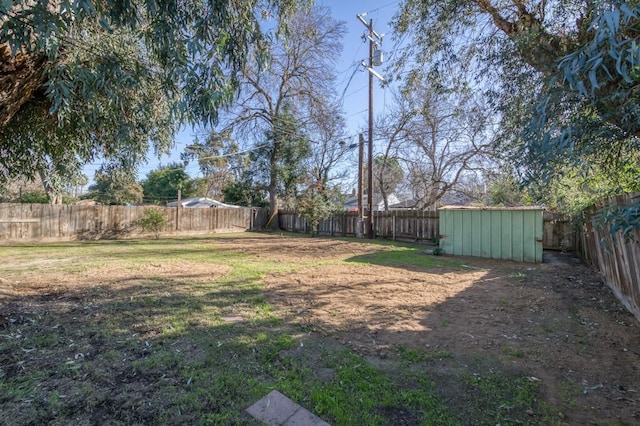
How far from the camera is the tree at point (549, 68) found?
1578 mm

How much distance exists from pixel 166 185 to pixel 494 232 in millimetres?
30265

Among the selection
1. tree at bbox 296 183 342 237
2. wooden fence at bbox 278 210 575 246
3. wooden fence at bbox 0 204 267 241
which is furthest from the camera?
tree at bbox 296 183 342 237

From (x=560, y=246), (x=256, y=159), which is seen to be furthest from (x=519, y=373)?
(x=256, y=159)

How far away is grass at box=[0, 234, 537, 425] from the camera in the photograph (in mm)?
1987

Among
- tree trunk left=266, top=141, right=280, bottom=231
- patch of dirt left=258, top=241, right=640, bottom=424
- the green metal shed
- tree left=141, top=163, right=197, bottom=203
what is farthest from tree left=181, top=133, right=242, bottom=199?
patch of dirt left=258, top=241, right=640, bottom=424

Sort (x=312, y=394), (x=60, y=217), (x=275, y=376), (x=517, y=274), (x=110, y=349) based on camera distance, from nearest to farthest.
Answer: (x=312, y=394)
(x=275, y=376)
(x=110, y=349)
(x=517, y=274)
(x=60, y=217)

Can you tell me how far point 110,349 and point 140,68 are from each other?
2.80 m

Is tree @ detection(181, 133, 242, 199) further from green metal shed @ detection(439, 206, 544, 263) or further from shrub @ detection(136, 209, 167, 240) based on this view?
green metal shed @ detection(439, 206, 544, 263)

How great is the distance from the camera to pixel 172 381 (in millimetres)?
2314

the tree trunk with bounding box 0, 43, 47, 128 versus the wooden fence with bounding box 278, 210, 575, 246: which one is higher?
the tree trunk with bounding box 0, 43, 47, 128

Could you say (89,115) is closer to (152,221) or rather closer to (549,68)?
(549,68)

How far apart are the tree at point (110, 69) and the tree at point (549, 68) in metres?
2.37

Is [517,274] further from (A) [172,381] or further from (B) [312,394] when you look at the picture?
(A) [172,381]

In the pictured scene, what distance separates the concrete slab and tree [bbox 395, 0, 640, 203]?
212 cm
